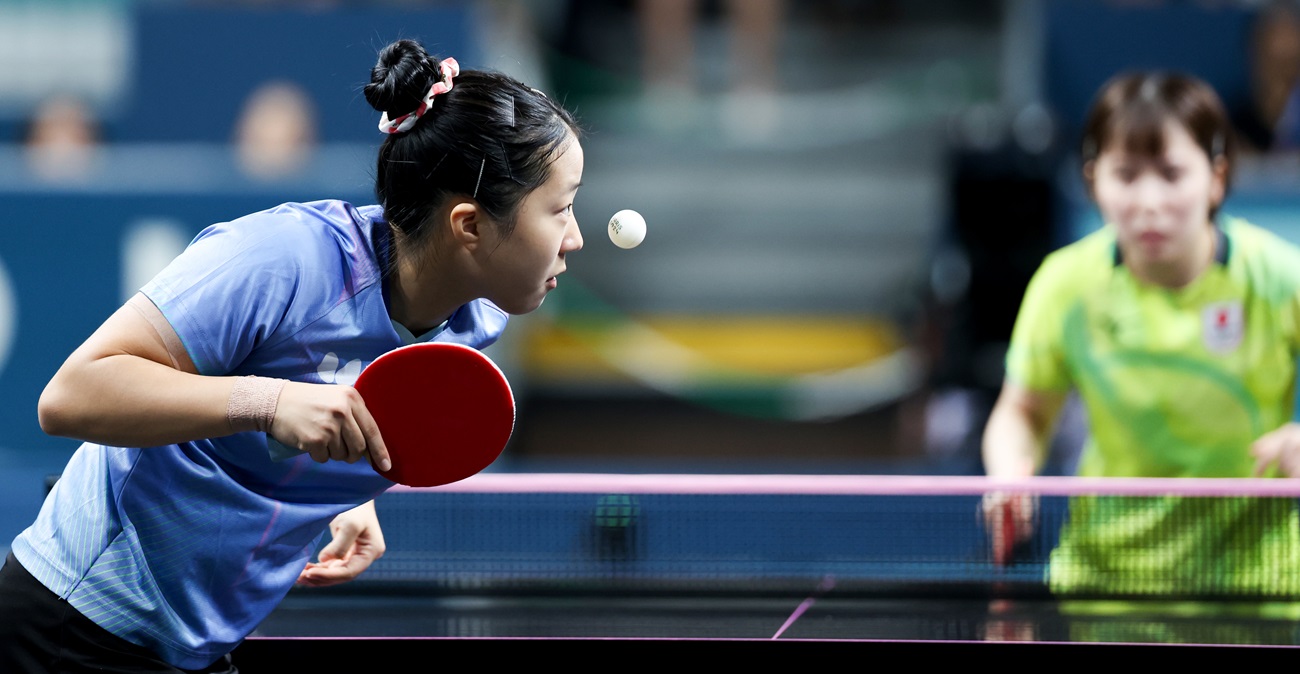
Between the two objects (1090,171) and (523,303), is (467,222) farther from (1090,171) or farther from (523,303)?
(1090,171)

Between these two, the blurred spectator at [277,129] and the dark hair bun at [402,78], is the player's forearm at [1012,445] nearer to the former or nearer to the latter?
the dark hair bun at [402,78]

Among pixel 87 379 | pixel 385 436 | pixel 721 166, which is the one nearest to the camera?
pixel 87 379

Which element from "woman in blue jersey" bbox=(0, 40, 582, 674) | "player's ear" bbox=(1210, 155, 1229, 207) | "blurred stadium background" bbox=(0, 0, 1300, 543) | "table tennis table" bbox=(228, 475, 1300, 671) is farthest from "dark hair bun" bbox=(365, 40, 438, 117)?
"blurred stadium background" bbox=(0, 0, 1300, 543)

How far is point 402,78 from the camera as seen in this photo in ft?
6.86

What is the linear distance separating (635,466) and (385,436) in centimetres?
546

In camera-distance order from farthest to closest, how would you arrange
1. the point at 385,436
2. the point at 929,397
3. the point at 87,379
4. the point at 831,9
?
the point at 831,9, the point at 929,397, the point at 385,436, the point at 87,379

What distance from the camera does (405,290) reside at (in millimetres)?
2137

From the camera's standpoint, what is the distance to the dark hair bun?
2092 mm

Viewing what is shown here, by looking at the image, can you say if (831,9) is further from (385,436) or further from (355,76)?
(385,436)

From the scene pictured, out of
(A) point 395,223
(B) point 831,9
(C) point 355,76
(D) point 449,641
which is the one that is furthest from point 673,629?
(B) point 831,9

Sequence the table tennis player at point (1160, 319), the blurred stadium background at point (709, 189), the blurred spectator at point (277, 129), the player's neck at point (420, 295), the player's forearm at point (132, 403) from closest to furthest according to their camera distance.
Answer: the player's forearm at point (132, 403) < the player's neck at point (420, 295) < the table tennis player at point (1160, 319) < the blurred stadium background at point (709, 189) < the blurred spectator at point (277, 129)

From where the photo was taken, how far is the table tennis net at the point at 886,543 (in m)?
2.71

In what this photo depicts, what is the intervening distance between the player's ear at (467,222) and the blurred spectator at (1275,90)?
5.99 m

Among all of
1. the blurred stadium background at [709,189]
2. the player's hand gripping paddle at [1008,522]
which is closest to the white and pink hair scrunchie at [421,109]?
the player's hand gripping paddle at [1008,522]
